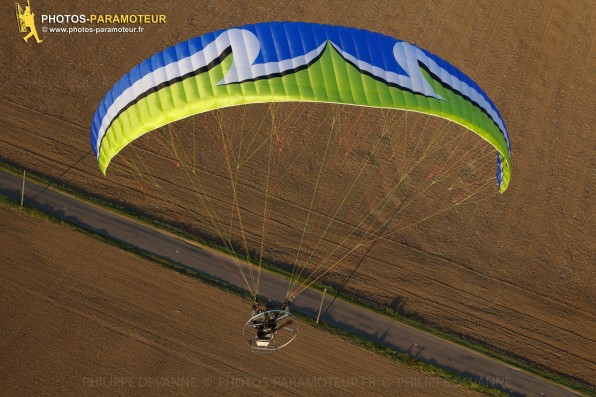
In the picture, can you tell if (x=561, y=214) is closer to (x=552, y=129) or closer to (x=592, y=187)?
(x=592, y=187)

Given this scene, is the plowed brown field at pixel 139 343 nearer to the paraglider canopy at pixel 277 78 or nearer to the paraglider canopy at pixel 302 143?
the paraglider canopy at pixel 302 143

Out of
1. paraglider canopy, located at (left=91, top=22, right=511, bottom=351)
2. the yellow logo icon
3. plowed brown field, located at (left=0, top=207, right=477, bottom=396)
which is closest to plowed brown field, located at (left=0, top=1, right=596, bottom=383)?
the yellow logo icon

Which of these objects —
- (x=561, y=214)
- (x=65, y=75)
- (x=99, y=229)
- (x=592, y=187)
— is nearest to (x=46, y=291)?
(x=99, y=229)

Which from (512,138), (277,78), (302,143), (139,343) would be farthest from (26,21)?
(512,138)

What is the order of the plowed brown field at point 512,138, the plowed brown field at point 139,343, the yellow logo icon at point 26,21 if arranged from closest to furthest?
the plowed brown field at point 139,343, the plowed brown field at point 512,138, the yellow logo icon at point 26,21

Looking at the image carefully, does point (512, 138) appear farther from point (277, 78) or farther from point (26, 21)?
point (26, 21)

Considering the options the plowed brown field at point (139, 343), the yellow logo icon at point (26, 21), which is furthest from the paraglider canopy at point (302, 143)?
the yellow logo icon at point (26, 21)
